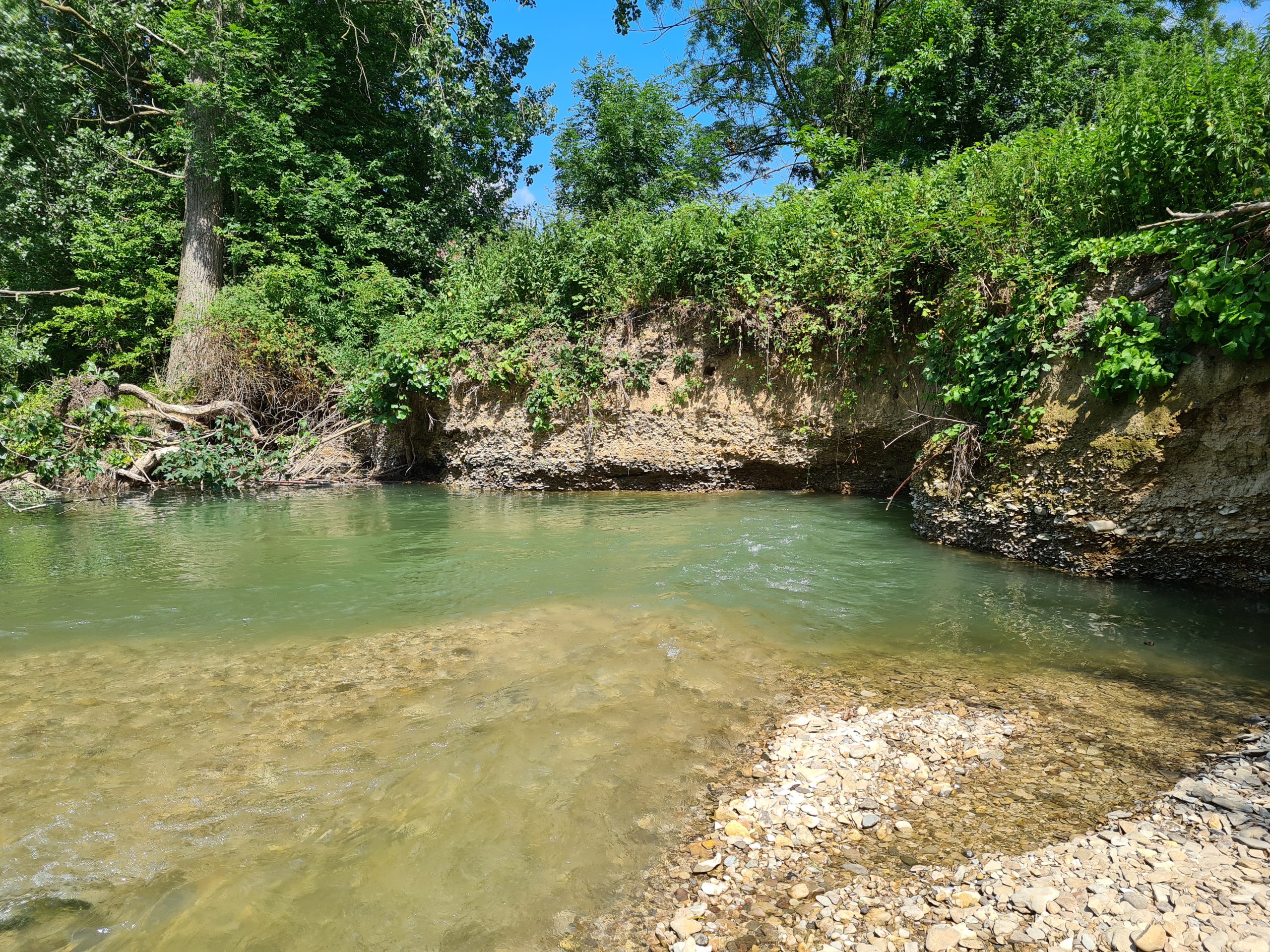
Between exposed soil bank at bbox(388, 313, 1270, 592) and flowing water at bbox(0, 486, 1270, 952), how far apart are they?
14.3 inches

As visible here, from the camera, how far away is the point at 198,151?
13.1 metres

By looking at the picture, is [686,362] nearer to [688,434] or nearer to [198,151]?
[688,434]

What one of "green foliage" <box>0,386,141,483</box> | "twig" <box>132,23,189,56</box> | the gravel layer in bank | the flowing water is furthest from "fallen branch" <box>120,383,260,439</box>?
the gravel layer in bank

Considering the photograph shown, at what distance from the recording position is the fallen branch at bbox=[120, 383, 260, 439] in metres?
11.5

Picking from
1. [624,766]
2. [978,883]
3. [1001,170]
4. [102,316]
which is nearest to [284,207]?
[102,316]

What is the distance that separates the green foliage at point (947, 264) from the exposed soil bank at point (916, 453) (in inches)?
12.1

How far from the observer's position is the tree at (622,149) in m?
16.2

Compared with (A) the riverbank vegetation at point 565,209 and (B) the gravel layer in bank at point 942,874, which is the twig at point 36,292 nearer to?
(B) the gravel layer in bank at point 942,874

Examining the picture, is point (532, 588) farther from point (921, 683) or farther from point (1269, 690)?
point (1269, 690)

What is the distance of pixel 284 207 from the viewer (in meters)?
14.0

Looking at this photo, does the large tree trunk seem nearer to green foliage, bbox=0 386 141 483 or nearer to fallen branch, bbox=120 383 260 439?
fallen branch, bbox=120 383 260 439

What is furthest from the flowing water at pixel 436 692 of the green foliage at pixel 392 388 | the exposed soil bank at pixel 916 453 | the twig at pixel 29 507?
the green foliage at pixel 392 388

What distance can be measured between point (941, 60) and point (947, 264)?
8395 mm

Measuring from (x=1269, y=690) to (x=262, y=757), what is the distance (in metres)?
4.78
